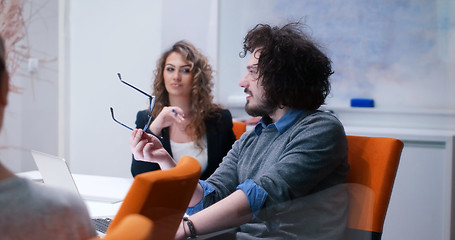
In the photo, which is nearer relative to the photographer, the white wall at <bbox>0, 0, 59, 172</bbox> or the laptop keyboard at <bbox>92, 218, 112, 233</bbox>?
the laptop keyboard at <bbox>92, 218, 112, 233</bbox>

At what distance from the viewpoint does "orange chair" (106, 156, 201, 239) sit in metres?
0.76

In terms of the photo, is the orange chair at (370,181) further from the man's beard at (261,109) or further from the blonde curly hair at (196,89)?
the blonde curly hair at (196,89)

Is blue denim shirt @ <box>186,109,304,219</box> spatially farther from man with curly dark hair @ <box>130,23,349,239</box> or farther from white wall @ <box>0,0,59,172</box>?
white wall @ <box>0,0,59,172</box>

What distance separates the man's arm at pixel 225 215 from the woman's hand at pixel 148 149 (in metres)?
0.21

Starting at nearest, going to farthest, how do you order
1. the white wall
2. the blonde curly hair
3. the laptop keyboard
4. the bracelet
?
the laptop keyboard, the bracelet, the white wall, the blonde curly hair

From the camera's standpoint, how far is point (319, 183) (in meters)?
1.48

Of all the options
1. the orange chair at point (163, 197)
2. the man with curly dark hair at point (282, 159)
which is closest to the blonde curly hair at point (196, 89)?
the man with curly dark hair at point (282, 159)

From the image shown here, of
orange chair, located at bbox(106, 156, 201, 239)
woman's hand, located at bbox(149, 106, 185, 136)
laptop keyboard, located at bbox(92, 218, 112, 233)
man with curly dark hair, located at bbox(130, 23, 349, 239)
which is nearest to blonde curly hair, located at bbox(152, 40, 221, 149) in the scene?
woman's hand, located at bbox(149, 106, 185, 136)

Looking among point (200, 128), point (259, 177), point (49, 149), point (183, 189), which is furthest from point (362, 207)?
point (49, 149)

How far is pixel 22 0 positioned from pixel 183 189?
1.29 meters

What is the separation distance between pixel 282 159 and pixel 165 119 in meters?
0.51

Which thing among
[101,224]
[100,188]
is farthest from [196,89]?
[101,224]

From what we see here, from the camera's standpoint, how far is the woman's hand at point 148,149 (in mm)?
1499

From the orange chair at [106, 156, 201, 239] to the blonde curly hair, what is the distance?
93 centimetres
